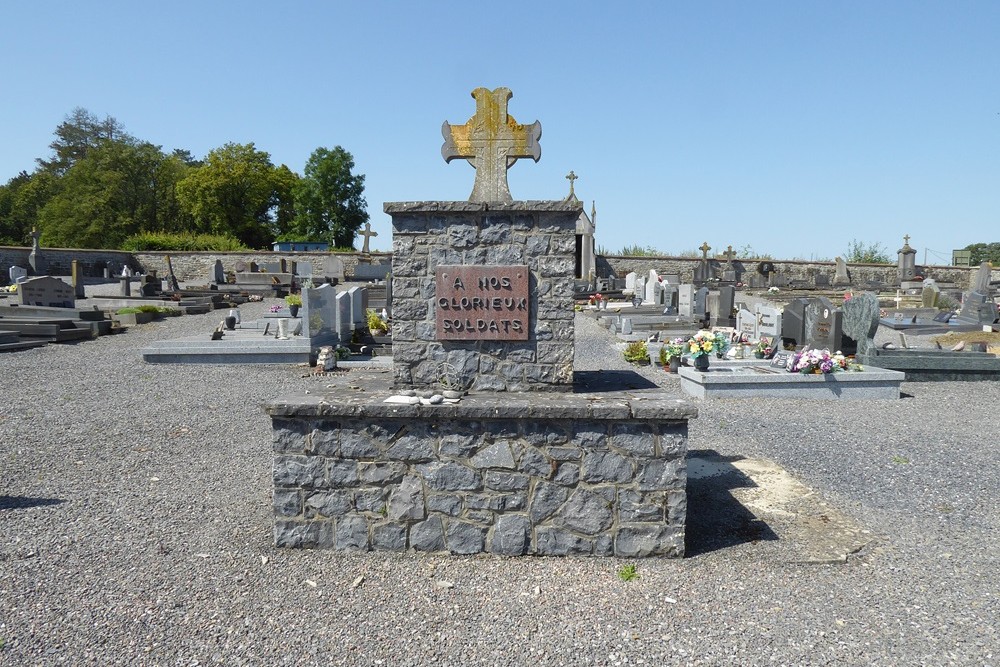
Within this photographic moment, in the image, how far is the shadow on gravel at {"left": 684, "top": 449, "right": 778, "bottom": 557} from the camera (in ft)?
15.2

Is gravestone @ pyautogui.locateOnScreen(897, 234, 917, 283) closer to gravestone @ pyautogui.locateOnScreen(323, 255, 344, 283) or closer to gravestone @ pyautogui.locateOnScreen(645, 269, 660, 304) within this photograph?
gravestone @ pyautogui.locateOnScreen(645, 269, 660, 304)

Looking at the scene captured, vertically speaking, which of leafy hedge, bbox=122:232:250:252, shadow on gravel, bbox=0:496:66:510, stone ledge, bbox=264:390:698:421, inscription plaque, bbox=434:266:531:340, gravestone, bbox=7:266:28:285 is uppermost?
leafy hedge, bbox=122:232:250:252

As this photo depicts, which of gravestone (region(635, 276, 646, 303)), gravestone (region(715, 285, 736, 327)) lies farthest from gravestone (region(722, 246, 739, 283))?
gravestone (region(715, 285, 736, 327))

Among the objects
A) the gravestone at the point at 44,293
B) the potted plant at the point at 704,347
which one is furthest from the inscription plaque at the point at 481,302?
the gravestone at the point at 44,293

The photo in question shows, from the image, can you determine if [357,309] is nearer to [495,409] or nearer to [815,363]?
[815,363]

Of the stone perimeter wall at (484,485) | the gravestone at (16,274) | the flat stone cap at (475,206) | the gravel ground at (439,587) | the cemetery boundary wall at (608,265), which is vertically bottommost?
the gravel ground at (439,587)

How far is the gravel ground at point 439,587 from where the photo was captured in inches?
130

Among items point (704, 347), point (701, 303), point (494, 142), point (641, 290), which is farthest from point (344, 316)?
point (641, 290)

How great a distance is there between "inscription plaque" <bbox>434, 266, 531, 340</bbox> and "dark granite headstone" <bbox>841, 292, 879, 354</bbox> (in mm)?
8441

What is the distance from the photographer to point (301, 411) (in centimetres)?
430

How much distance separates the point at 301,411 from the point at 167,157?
55.8 meters

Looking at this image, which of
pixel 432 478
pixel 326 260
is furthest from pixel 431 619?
pixel 326 260

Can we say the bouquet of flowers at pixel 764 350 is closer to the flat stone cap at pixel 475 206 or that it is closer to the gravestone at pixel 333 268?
the flat stone cap at pixel 475 206

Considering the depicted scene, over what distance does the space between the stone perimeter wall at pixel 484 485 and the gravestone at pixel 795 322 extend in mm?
9082
